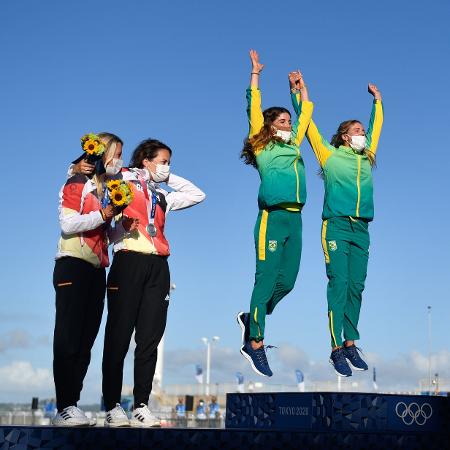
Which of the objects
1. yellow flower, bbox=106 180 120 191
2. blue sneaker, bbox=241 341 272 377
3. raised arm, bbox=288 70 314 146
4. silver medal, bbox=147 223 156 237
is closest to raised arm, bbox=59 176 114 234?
yellow flower, bbox=106 180 120 191

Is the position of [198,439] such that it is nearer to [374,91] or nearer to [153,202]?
[153,202]

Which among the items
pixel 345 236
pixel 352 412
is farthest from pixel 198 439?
pixel 345 236

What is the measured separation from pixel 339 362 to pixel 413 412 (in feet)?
2.97

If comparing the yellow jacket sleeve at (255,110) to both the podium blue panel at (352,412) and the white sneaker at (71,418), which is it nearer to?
the podium blue panel at (352,412)

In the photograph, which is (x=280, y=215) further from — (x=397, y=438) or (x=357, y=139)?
(x=397, y=438)

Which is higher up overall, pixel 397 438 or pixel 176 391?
pixel 176 391

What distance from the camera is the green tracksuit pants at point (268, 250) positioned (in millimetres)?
8500

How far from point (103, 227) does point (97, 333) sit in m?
0.87

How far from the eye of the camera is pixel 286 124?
875cm

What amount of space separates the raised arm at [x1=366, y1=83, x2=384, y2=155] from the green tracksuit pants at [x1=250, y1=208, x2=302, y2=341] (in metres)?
1.46

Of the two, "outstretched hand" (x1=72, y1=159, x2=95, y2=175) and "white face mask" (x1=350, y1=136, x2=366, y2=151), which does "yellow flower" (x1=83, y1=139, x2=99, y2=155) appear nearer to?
"outstretched hand" (x1=72, y1=159, x2=95, y2=175)

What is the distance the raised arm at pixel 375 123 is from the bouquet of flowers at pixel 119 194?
11.9 feet

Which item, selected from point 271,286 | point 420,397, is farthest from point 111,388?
point 420,397

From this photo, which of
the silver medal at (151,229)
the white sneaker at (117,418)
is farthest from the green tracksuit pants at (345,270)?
the white sneaker at (117,418)
